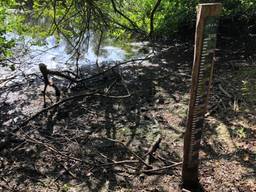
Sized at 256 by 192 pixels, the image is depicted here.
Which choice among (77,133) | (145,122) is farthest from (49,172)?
(145,122)

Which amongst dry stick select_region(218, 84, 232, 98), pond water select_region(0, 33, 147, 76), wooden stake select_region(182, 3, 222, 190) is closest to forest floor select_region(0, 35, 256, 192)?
dry stick select_region(218, 84, 232, 98)

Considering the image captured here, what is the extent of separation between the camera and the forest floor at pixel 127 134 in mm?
4266

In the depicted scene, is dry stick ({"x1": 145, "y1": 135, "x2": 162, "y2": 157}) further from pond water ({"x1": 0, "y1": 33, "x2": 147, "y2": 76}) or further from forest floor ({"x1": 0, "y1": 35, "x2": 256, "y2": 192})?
pond water ({"x1": 0, "y1": 33, "x2": 147, "y2": 76})

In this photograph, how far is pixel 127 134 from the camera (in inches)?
212

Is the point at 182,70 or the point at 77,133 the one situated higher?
the point at 182,70

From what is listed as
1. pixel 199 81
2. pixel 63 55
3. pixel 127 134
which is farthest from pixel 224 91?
pixel 63 55

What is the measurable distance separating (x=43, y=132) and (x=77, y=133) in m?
0.56

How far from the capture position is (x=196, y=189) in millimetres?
3918

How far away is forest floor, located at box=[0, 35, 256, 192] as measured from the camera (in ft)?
14.0

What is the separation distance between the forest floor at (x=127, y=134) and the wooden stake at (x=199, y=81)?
336mm

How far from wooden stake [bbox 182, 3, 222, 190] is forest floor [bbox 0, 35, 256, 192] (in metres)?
0.34

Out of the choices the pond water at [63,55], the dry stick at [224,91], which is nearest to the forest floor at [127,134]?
the dry stick at [224,91]

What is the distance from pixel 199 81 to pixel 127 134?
2203 millimetres

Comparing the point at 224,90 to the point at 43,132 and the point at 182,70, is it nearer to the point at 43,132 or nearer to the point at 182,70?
the point at 182,70
